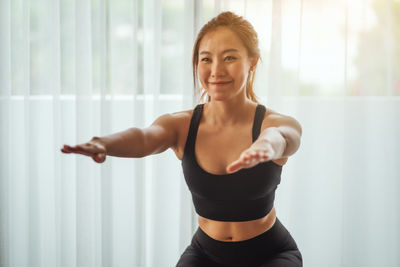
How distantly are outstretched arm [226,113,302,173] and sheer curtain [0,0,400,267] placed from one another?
2.31ft

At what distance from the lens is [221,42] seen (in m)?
0.98

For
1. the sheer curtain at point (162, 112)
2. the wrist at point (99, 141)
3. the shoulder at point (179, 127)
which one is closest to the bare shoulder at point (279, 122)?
the shoulder at point (179, 127)

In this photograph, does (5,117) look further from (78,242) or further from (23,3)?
(78,242)

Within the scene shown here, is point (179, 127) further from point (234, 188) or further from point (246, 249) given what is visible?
point (246, 249)

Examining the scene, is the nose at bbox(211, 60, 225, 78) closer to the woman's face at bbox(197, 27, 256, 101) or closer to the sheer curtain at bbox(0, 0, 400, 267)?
the woman's face at bbox(197, 27, 256, 101)

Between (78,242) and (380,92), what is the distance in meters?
1.62

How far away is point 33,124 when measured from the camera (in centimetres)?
186

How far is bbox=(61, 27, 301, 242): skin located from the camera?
938 millimetres

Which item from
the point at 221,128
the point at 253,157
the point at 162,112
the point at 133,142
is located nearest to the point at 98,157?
the point at 133,142

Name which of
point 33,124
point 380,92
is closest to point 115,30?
point 33,124

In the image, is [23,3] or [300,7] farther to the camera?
[23,3]

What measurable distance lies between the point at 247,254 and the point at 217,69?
51cm

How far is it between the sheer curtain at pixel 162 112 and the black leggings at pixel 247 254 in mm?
718

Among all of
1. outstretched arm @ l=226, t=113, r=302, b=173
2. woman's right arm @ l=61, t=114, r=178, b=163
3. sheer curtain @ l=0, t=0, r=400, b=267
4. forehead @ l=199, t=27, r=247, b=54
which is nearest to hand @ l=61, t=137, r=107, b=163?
woman's right arm @ l=61, t=114, r=178, b=163
